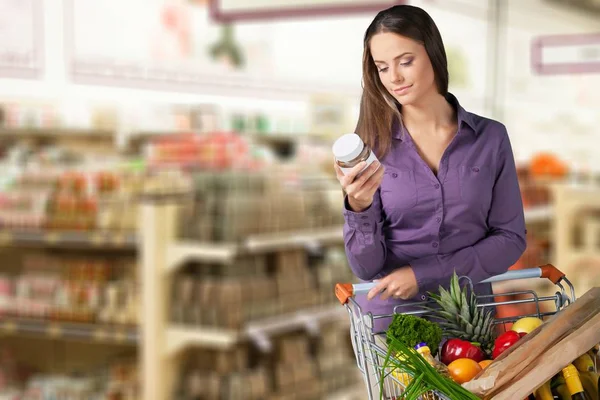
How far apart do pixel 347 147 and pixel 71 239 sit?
12.9 ft

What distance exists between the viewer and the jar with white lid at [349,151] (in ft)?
3.06

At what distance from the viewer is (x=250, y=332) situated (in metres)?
4.10

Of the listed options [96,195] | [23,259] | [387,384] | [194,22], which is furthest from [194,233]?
[194,22]

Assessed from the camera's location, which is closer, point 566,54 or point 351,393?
point 566,54

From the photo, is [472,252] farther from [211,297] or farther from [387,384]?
[211,297]

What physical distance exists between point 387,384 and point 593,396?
259 millimetres

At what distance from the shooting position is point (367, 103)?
105 centimetres

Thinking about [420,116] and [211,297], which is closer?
[420,116]

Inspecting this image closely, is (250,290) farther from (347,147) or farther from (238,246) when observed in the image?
(347,147)

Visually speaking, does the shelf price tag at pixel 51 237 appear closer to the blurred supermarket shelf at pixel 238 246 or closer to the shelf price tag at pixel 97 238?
the shelf price tag at pixel 97 238

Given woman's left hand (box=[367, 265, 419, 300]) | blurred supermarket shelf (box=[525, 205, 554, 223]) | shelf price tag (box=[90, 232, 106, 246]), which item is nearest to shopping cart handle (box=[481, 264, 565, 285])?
woman's left hand (box=[367, 265, 419, 300])

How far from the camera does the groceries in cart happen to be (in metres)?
0.95

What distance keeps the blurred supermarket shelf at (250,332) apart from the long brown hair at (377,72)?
10.2 ft

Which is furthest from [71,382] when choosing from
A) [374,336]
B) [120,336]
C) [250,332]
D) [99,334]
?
[374,336]
